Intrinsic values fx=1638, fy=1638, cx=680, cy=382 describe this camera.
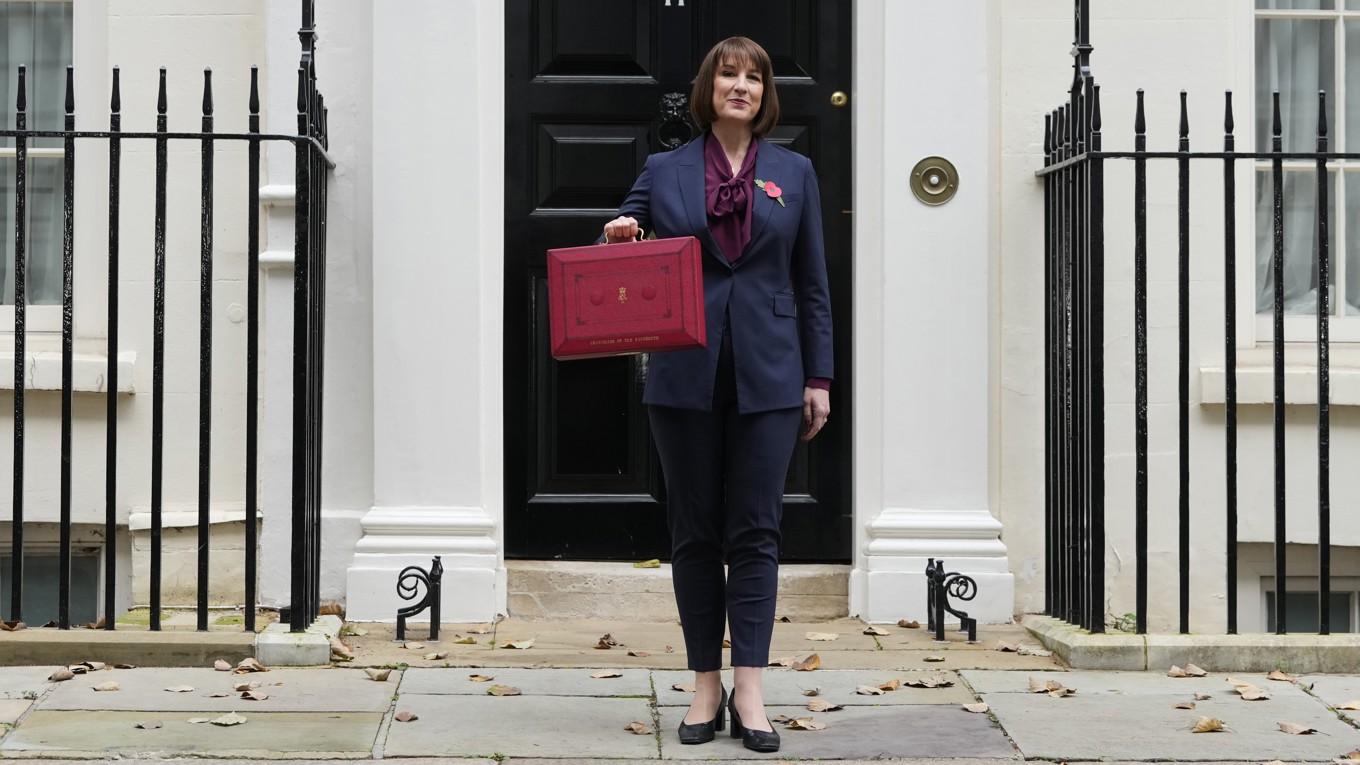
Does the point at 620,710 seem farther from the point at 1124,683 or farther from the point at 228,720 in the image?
the point at 1124,683

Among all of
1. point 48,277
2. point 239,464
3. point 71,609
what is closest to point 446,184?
point 239,464

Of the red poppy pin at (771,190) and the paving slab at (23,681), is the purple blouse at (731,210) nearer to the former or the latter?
the red poppy pin at (771,190)

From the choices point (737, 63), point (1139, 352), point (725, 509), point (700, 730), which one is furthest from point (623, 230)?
point (1139, 352)

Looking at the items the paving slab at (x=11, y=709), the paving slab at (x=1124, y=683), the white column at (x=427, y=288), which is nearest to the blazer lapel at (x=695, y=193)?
the paving slab at (x=1124, y=683)

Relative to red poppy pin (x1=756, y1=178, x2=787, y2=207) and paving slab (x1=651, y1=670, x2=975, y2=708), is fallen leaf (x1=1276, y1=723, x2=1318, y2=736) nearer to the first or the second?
paving slab (x1=651, y1=670, x2=975, y2=708)

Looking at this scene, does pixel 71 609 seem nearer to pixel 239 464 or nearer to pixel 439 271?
pixel 239 464

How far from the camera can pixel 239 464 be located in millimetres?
6125

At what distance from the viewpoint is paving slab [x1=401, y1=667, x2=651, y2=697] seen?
4.80 meters

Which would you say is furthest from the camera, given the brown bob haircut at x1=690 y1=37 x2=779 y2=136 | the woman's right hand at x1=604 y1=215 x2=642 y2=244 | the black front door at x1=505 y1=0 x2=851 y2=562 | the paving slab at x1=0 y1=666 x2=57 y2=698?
the black front door at x1=505 y1=0 x2=851 y2=562

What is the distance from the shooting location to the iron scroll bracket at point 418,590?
5.60m

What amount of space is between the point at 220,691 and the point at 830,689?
178 centimetres

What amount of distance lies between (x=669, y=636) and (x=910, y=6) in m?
2.43

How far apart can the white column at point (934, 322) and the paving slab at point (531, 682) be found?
4.41ft

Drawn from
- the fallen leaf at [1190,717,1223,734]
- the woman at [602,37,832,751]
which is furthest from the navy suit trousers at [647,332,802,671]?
the fallen leaf at [1190,717,1223,734]
